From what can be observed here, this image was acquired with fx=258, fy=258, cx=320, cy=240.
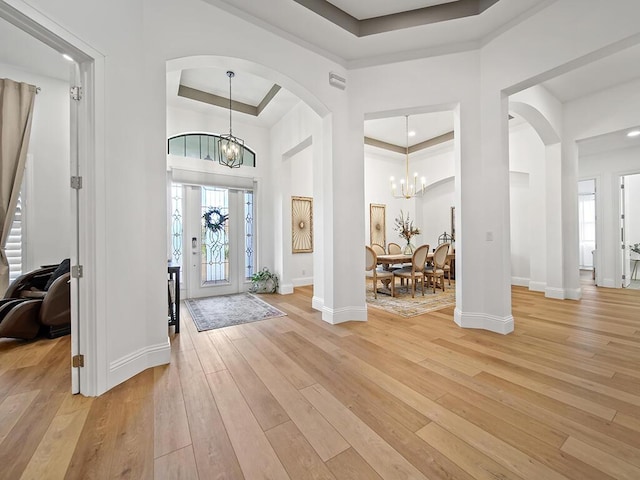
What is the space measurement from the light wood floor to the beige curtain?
1432mm

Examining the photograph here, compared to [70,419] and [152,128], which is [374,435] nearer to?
[70,419]

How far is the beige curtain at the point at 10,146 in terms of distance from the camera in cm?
326

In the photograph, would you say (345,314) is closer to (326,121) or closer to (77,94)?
(326,121)

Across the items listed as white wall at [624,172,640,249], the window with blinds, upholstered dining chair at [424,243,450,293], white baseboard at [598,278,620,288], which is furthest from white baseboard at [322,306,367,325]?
A: white wall at [624,172,640,249]

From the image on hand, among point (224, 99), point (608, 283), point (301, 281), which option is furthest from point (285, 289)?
point (608, 283)

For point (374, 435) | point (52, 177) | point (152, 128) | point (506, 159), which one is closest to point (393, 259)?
point (506, 159)

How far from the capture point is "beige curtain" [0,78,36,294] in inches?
128

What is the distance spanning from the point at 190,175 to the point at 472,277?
4.86 meters

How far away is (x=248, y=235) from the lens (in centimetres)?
554

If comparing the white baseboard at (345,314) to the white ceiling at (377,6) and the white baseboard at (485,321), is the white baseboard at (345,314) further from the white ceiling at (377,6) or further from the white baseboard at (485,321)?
the white ceiling at (377,6)

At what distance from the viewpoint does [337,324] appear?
3336 mm

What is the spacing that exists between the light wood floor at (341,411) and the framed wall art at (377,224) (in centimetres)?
460

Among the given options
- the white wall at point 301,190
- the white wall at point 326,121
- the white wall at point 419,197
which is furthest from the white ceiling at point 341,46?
the white wall at point 419,197

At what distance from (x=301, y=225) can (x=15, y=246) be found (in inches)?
178
